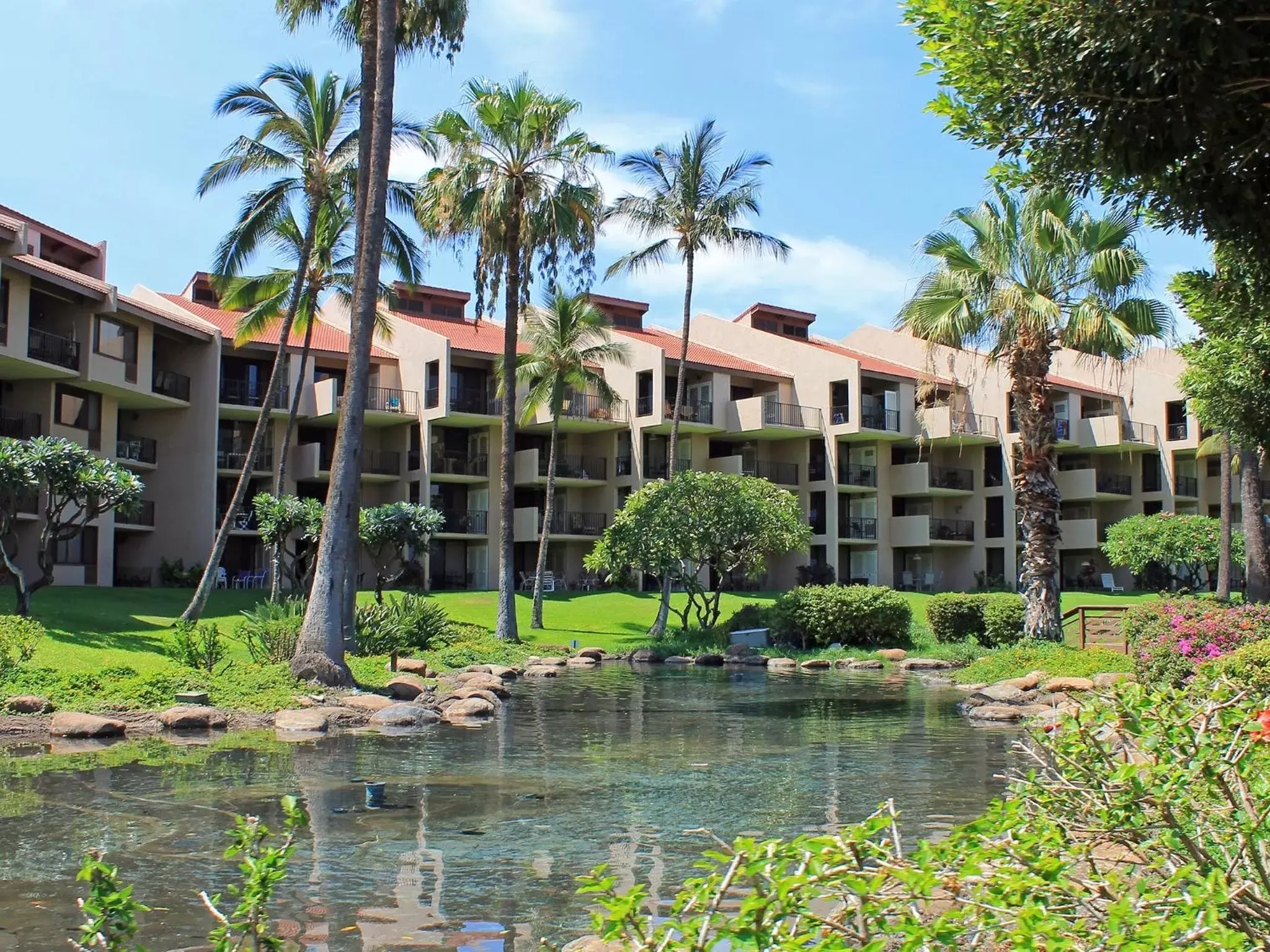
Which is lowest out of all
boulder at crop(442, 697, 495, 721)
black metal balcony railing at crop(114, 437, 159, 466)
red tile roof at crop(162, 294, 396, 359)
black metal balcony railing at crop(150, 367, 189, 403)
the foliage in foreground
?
boulder at crop(442, 697, 495, 721)

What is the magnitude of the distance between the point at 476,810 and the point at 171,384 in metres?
35.8

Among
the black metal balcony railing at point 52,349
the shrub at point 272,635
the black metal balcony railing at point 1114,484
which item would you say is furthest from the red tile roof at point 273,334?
the black metal balcony railing at point 1114,484

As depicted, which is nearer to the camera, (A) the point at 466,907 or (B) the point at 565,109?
(A) the point at 466,907

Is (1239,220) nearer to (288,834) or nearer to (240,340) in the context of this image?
(288,834)

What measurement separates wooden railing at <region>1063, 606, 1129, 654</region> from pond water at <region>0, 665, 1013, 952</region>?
26.7 feet

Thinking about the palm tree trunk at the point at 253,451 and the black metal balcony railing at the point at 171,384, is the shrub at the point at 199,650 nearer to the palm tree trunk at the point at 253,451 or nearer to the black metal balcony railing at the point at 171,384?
the palm tree trunk at the point at 253,451

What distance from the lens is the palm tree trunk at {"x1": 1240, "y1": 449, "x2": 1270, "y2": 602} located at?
32781mm

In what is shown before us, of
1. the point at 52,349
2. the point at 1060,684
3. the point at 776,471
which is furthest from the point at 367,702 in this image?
the point at 776,471

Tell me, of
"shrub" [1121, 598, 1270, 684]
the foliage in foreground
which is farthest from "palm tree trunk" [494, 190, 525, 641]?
the foliage in foreground

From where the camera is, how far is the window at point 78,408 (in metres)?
38.5

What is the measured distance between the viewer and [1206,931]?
9.98ft

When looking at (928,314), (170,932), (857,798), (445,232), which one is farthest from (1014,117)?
(445,232)

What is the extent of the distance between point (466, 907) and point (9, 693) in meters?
11.6

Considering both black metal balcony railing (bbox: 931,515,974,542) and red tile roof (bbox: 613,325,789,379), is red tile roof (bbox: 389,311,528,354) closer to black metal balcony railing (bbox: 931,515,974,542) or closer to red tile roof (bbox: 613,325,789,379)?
red tile roof (bbox: 613,325,789,379)
